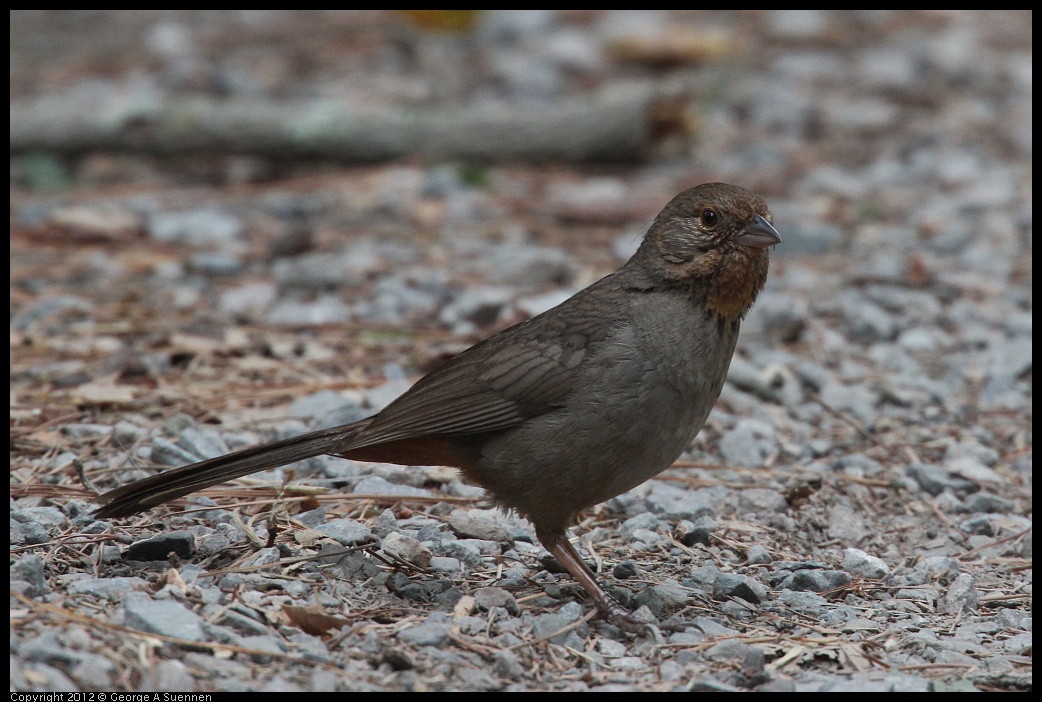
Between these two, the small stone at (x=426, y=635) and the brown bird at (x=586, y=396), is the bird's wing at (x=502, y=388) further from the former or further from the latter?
the small stone at (x=426, y=635)

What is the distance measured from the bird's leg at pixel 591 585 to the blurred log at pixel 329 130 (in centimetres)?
481

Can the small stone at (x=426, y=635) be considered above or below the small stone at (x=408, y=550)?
above

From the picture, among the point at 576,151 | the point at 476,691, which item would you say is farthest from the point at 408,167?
the point at 476,691

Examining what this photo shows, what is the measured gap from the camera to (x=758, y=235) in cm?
405

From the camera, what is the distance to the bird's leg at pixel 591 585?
3.63 m

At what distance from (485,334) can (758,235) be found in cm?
210

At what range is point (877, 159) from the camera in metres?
8.81

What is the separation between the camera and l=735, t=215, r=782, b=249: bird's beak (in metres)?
4.03

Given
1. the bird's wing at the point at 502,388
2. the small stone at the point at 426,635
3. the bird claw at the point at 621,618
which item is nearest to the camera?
the small stone at the point at 426,635

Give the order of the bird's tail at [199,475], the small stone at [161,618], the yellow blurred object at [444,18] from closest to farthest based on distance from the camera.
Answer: the small stone at [161,618]
the bird's tail at [199,475]
the yellow blurred object at [444,18]

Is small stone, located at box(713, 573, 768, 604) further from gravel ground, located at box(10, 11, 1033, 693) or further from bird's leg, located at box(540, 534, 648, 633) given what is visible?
bird's leg, located at box(540, 534, 648, 633)

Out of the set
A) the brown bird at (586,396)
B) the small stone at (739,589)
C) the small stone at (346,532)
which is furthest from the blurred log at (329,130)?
the small stone at (739,589)

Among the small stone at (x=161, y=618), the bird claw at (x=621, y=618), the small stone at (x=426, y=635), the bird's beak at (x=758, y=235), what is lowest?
the bird claw at (x=621, y=618)

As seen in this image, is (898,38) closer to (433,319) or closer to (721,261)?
(433,319)
